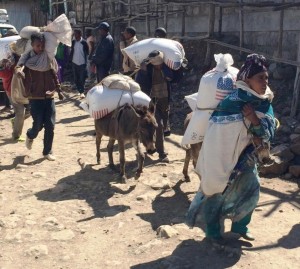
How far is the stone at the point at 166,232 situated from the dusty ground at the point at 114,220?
0.02m

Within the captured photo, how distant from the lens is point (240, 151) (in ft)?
13.1

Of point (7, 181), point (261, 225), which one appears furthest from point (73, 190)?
point (261, 225)

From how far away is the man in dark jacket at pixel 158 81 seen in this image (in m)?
6.95

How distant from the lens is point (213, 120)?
398 cm

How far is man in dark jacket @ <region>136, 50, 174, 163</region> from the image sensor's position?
695cm

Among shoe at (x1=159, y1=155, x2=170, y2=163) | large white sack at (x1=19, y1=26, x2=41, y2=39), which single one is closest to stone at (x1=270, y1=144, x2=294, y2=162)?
shoe at (x1=159, y1=155, x2=170, y2=163)

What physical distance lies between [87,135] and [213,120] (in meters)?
5.32

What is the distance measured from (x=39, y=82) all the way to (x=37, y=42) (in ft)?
1.84

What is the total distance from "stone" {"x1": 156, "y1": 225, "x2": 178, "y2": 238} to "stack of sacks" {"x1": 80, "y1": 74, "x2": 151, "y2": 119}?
203 cm

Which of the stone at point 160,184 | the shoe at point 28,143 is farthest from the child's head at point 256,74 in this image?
the shoe at point 28,143

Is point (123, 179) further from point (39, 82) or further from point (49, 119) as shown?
point (39, 82)

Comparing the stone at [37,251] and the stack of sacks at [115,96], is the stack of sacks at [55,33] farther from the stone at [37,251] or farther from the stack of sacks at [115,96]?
the stone at [37,251]

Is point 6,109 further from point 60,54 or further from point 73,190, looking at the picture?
point 73,190

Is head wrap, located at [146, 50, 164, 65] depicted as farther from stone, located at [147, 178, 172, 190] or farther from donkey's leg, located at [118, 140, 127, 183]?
stone, located at [147, 178, 172, 190]
